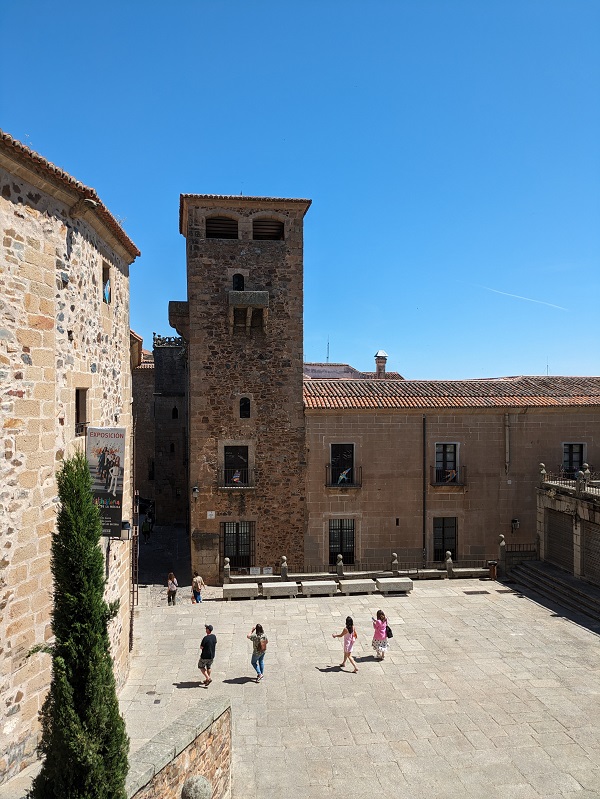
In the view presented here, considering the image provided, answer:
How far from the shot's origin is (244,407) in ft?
70.8

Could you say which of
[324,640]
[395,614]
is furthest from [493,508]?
[324,640]

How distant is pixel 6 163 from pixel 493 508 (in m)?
21.0

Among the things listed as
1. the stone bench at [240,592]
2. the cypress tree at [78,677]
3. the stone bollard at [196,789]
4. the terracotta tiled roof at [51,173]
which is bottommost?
the stone bench at [240,592]

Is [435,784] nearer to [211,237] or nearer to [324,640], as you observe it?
[324,640]

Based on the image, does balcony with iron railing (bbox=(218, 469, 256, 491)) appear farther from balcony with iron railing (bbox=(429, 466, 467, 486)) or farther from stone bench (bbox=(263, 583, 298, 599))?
balcony with iron railing (bbox=(429, 466, 467, 486))

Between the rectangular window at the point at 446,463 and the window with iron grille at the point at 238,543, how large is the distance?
7.82 m

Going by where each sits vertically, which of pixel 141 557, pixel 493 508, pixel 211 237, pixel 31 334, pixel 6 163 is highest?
pixel 211 237

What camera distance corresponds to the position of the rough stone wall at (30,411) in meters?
7.50

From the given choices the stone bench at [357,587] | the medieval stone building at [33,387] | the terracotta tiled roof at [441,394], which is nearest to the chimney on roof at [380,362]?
the terracotta tiled roof at [441,394]

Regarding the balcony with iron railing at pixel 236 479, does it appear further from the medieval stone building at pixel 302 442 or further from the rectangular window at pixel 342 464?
the rectangular window at pixel 342 464

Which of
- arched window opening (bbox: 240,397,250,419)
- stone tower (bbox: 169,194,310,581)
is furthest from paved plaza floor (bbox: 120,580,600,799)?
arched window opening (bbox: 240,397,250,419)

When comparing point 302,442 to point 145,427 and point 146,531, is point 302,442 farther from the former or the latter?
point 145,427

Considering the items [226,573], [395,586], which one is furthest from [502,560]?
[226,573]

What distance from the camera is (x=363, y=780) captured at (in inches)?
367
